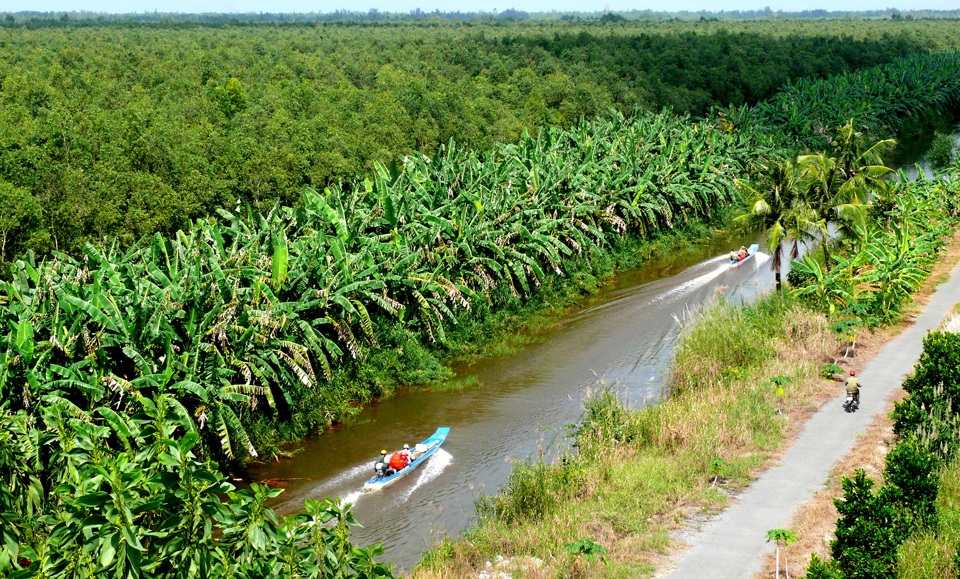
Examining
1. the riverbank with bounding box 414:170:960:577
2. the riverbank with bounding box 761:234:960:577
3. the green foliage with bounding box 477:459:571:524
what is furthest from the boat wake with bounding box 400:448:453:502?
the riverbank with bounding box 761:234:960:577

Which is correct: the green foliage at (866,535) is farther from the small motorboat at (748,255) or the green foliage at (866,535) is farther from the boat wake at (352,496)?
the small motorboat at (748,255)

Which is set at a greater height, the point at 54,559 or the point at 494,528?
the point at 54,559

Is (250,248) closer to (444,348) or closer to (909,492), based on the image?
(444,348)

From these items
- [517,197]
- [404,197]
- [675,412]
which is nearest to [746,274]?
[517,197]

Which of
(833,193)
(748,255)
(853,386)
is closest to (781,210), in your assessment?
(833,193)

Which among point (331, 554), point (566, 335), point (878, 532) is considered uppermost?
point (331, 554)

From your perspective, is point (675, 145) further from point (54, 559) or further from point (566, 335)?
point (54, 559)

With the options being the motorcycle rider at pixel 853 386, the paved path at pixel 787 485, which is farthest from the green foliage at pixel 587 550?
the motorcycle rider at pixel 853 386
